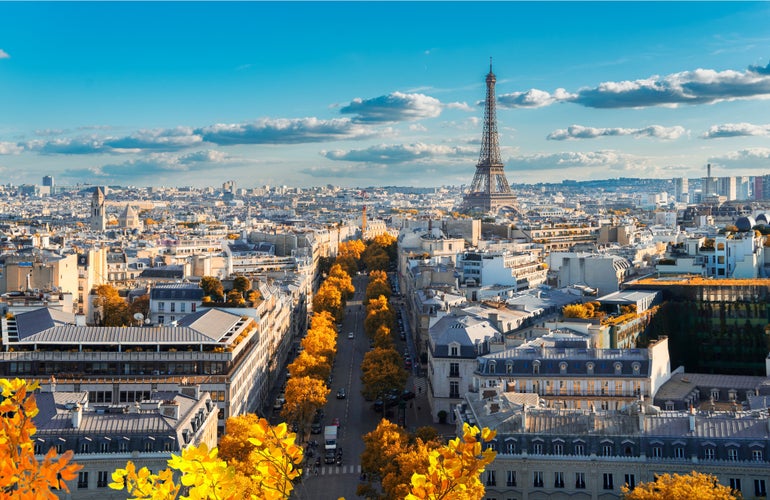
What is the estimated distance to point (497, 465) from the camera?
35.2 meters

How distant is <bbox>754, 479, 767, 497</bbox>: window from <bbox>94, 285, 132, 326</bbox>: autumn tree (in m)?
51.0

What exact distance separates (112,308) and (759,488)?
5426 centimetres

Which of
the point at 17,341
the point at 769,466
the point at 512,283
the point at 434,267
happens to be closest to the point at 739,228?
the point at 512,283

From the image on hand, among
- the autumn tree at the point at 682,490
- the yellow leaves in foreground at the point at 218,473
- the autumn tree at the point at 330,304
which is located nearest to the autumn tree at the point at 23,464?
the yellow leaves in foreground at the point at 218,473

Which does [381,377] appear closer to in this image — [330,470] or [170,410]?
[330,470]

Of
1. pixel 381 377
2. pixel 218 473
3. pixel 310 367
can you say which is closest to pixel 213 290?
pixel 310 367

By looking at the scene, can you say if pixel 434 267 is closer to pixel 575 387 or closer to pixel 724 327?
pixel 724 327

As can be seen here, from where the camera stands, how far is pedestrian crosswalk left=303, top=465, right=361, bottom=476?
45.1m

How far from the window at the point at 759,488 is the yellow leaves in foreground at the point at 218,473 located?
27.9 metres

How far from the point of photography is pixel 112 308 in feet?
237

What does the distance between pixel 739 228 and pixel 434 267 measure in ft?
119

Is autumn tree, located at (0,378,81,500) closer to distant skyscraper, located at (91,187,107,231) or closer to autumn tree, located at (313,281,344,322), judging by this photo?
autumn tree, located at (313,281,344,322)

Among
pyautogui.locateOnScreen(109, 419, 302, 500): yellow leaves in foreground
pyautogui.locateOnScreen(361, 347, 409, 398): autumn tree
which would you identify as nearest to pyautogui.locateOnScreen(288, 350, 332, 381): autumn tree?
pyautogui.locateOnScreen(361, 347, 409, 398): autumn tree

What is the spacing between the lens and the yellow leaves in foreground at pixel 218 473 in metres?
8.59
